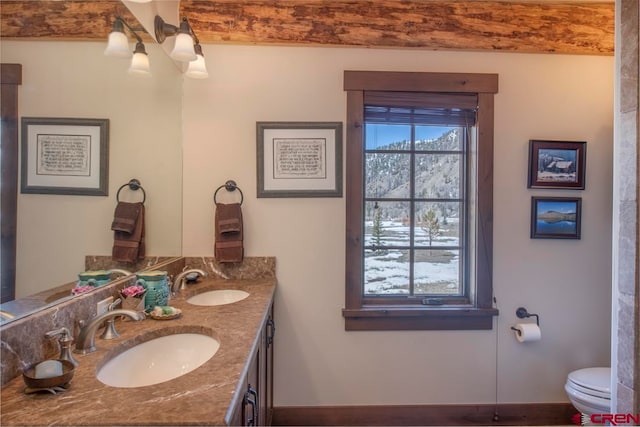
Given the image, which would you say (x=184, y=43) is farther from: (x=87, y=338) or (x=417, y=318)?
(x=417, y=318)

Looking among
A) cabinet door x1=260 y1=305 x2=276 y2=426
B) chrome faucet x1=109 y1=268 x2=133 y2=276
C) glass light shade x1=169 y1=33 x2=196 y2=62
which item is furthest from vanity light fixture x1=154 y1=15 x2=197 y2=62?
cabinet door x1=260 y1=305 x2=276 y2=426

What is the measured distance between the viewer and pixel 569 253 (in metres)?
2.08

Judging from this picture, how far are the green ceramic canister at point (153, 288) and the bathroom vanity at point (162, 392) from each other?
13 centimetres

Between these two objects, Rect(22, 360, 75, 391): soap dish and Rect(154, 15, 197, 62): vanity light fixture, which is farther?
Rect(154, 15, 197, 62): vanity light fixture

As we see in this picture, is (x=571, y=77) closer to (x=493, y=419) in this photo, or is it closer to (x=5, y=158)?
(x=493, y=419)

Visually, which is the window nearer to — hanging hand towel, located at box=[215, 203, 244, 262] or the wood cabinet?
the wood cabinet

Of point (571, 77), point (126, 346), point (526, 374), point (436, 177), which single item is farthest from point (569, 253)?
point (126, 346)

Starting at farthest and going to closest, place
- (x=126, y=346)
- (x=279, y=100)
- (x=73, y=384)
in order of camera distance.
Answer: (x=279, y=100) → (x=126, y=346) → (x=73, y=384)

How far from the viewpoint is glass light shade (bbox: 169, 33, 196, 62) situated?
1558mm

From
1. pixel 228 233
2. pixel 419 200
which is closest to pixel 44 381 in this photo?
pixel 228 233

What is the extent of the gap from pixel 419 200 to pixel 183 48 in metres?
1.59

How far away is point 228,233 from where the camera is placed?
193 cm

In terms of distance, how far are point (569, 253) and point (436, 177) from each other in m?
0.99

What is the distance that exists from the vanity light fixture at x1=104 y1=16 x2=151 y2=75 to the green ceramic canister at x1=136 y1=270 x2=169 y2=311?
911mm
